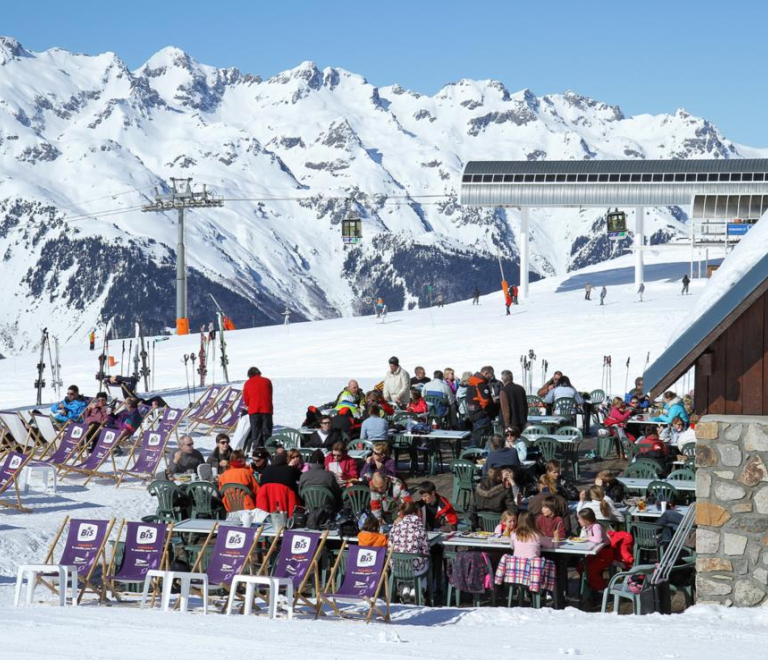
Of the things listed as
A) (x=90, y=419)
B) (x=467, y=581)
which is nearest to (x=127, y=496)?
(x=90, y=419)

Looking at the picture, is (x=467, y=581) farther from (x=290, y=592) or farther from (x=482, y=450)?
(x=482, y=450)

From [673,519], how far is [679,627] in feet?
8.86

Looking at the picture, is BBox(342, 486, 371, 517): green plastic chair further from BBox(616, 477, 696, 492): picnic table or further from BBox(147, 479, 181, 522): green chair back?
BBox(616, 477, 696, 492): picnic table

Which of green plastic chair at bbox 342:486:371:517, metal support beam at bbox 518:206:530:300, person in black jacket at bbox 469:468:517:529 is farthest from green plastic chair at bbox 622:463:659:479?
metal support beam at bbox 518:206:530:300

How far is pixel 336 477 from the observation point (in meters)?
13.8

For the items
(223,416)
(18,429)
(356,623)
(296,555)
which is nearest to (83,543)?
(296,555)

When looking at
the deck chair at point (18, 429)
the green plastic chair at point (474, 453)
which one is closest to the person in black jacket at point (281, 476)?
the green plastic chair at point (474, 453)

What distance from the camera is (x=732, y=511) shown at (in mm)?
9875

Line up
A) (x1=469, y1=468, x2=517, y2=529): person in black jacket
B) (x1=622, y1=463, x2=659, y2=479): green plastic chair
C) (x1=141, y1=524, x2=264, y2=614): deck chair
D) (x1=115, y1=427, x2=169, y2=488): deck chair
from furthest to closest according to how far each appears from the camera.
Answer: (x1=115, y1=427, x2=169, y2=488): deck chair, (x1=622, y1=463, x2=659, y2=479): green plastic chair, (x1=469, y1=468, x2=517, y2=529): person in black jacket, (x1=141, y1=524, x2=264, y2=614): deck chair

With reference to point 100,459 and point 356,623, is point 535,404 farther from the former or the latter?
point 356,623

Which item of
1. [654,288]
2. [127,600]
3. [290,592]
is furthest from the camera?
[654,288]

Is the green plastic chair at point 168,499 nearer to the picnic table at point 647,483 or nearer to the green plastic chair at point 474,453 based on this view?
the green plastic chair at point 474,453

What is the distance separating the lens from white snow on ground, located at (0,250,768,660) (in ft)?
26.2

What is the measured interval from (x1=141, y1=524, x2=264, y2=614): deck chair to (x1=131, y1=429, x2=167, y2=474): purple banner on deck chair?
6051 millimetres
